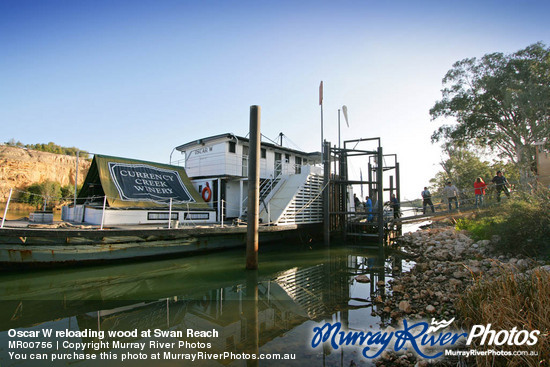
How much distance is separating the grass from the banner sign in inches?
418

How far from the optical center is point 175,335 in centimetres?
471

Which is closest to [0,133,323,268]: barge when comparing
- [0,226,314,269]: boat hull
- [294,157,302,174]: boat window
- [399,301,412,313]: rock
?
[0,226,314,269]: boat hull

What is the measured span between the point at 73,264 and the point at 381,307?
365 inches

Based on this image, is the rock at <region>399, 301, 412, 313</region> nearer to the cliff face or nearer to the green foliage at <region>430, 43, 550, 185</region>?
the green foliage at <region>430, 43, 550, 185</region>

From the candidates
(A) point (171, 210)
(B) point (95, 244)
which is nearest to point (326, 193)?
(A) point (171, 210)

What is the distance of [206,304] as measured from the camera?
20.1 ft

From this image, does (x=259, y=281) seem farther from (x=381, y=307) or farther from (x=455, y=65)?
(x=455, y=65)

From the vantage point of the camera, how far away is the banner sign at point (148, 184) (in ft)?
38.1

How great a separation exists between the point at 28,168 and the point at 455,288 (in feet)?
204

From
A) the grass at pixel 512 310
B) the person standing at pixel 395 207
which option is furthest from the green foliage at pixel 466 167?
the grass at pixel 512 310

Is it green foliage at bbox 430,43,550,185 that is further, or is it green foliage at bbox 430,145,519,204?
green foliage at bbox 430,145,519,204

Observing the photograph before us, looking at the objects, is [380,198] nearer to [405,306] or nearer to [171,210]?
[405,306]

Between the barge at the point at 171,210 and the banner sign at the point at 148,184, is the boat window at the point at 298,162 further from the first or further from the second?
the banner sign at the point at 148,184

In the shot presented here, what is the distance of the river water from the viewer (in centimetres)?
419
